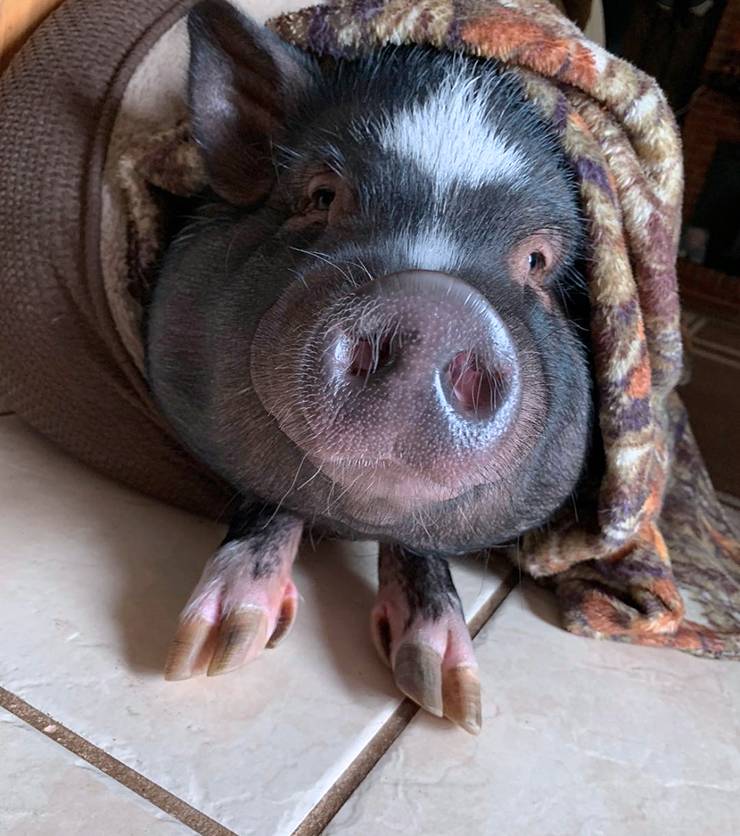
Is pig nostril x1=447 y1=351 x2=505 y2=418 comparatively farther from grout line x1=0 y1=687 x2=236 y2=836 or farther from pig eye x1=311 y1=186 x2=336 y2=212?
grout line x1=0 y1=687 x2=236 y2=836

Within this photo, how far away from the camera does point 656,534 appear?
1352 mm

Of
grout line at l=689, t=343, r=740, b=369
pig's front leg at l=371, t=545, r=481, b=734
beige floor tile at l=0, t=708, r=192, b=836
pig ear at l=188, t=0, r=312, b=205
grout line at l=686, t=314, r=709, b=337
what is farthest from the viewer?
grout line at l=686, t=314, r=709, b=337

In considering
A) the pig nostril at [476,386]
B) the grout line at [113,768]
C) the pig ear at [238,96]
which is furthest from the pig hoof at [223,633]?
the pig ear at [238,96]

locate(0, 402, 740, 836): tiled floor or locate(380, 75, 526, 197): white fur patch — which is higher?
locate(380, 75, 526, 197): white fur patch

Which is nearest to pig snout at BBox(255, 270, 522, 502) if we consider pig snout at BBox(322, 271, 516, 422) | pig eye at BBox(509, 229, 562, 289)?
pig snout at BBox(322, 271, 516, 422)

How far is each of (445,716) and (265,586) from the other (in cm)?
25

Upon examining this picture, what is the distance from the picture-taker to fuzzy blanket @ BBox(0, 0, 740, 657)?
3.62ft

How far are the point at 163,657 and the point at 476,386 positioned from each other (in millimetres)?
446

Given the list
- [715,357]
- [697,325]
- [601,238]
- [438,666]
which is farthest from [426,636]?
[697,325]

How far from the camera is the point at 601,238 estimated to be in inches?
43.5

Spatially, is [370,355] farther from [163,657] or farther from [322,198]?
[163,657]

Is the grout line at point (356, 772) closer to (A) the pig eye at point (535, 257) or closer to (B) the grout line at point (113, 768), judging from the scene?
(B) the grout line at point (113, 768)

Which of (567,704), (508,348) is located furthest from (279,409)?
(567,704)

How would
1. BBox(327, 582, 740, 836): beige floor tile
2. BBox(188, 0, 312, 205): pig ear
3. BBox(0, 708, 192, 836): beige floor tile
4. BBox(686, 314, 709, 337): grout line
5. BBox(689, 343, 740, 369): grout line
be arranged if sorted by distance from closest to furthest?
1. BBox(0, 708, 192, 836): beige floor tile
2. BBox(327, 582, 740, 836): beige floor tile
3. BBox(188, 0, 312, 205): pig ear
4. BBox(689, 343, 740, 369): grout line
5. BBox(686, 314, 709, 337): grout line
